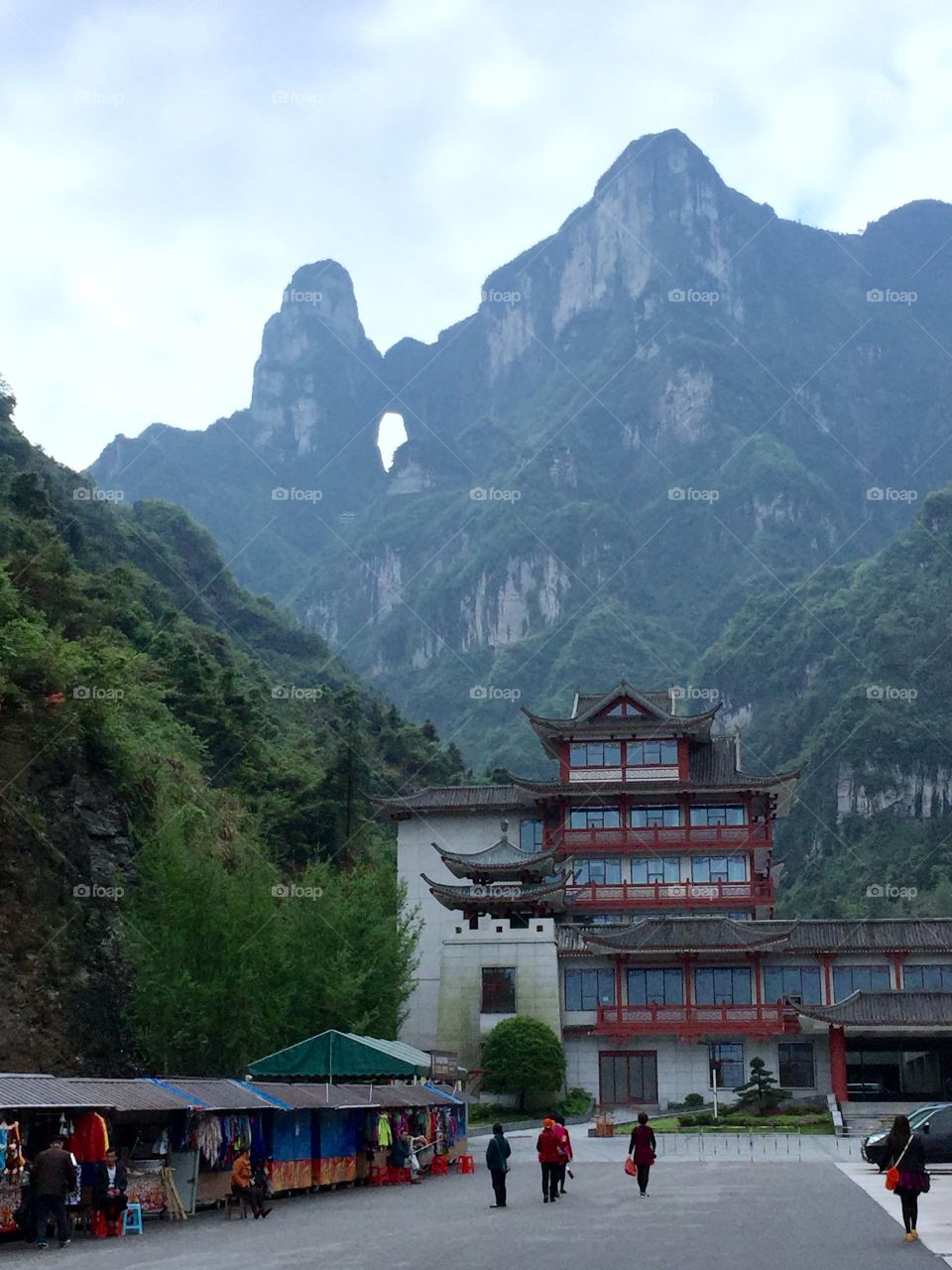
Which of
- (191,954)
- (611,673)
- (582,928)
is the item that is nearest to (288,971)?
(191,954)

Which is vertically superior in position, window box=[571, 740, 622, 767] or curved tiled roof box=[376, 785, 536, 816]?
window box=[571, 740, 622, 767]

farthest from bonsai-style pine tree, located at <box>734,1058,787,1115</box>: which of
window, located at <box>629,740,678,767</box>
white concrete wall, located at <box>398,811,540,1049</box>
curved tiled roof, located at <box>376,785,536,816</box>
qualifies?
curved tiled roof, located at <box>376,785,536,816</box>

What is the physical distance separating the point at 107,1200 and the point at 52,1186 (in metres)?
1.64

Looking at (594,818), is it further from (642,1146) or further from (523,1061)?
(642,1146)

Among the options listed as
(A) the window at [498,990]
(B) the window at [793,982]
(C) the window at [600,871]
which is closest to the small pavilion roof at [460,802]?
(C) the window at [600,871]

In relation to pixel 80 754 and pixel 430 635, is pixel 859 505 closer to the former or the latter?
pixel 430 635

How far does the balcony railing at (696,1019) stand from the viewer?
41.8m

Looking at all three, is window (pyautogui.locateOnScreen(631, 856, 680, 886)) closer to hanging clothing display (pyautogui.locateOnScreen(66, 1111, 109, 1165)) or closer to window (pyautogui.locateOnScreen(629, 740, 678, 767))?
window (pyautogui.locateOnScreen(629, 740, 678, 767))

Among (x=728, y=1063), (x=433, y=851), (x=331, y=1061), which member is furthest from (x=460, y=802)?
(x=331, y=1061)

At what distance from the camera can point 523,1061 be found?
3944cm

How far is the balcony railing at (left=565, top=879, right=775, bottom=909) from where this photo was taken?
4800 cm

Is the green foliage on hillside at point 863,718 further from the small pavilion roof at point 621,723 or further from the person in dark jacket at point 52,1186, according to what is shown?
the person in dark jacket at point 52,1186

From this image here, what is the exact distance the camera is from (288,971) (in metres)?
32.5

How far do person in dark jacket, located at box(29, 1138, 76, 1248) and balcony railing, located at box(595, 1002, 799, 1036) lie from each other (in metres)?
29.2
